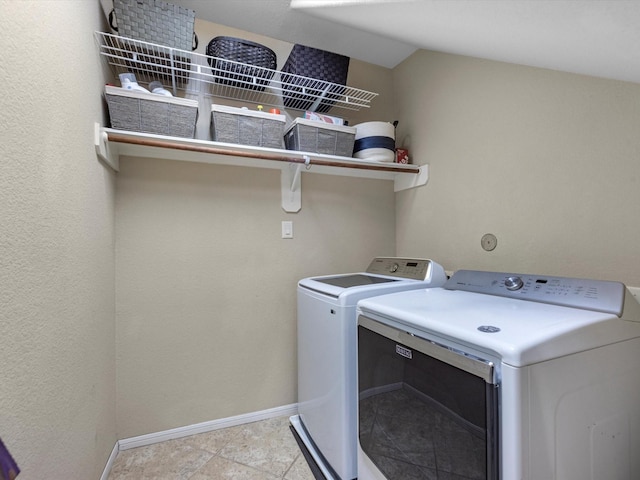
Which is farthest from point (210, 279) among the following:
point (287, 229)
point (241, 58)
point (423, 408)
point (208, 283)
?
point (423, 408)

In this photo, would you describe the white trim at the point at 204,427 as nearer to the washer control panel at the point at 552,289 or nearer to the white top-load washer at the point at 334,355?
the white top-load washer at the point at 334,355

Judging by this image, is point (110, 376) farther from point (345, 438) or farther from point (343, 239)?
point (343, 239)

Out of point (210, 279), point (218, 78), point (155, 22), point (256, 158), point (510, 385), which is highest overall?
point (155, 22)

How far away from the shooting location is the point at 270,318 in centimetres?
197

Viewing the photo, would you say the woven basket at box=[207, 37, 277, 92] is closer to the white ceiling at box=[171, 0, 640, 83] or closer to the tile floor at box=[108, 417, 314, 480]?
the white ceiling at box=[171, 0, 640, 83]

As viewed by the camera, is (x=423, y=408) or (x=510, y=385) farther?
(x=423, y=408)

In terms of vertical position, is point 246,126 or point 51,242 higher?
point 246,126

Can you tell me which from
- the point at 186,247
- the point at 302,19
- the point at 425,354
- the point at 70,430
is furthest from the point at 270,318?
the point at 302,19

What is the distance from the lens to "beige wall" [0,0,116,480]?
699 mm

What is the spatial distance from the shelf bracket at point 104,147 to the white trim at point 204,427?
1492 mm

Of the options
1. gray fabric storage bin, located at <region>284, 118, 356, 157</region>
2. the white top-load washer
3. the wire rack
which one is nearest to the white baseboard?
the white top-load washer

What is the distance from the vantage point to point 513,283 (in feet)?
3.97

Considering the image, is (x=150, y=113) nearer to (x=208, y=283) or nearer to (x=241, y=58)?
→ (x=241, y=58)

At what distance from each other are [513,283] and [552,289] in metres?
0.13
